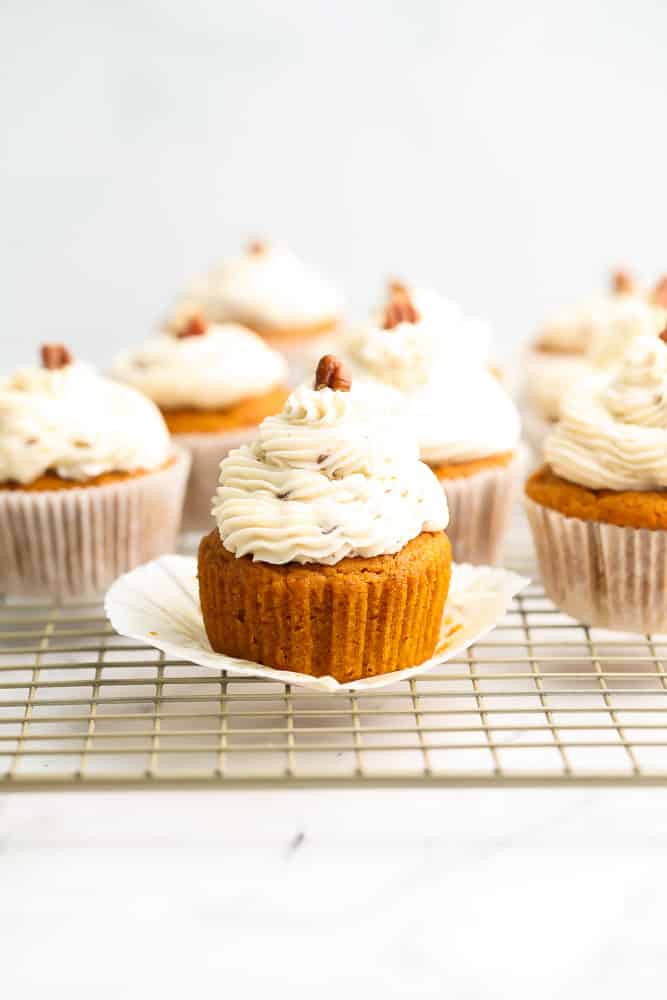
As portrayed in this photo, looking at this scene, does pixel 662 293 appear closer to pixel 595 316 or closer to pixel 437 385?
pixel 595 316

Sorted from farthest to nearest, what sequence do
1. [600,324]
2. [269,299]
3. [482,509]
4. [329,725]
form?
[269,299] → [600,324] → [482,509] → [329,725]

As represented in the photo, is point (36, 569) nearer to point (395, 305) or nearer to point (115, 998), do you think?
point (395, 305)

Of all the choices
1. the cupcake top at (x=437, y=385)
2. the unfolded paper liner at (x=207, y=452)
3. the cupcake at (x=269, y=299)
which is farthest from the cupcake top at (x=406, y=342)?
the cupcake at (x=269, y=299)

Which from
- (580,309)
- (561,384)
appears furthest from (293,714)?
(580,309)

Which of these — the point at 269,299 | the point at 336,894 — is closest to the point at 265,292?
the point at 269,299

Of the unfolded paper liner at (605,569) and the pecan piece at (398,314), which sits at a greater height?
the pecan piece at (398,314)

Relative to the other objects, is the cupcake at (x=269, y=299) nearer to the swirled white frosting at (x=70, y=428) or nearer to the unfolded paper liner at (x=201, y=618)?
the swirled white frosting at (x=70, y=428)

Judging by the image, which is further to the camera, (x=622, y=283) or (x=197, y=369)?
(x=622, y=283)

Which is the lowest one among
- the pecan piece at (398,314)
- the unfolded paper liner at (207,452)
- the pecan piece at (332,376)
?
the unfolded paper liner at (207,452)
